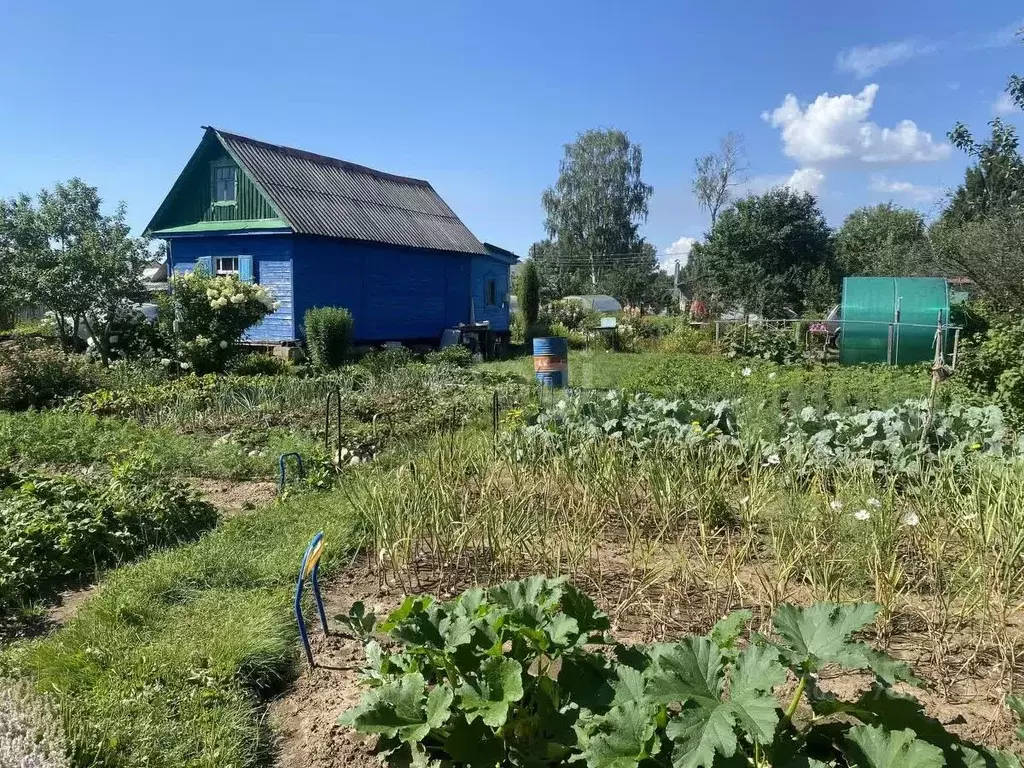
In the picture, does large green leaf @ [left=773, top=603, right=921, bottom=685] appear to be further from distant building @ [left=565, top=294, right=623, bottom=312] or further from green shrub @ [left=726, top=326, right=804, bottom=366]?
distant building @ [left=565, top=294, right=623, bottom=312]

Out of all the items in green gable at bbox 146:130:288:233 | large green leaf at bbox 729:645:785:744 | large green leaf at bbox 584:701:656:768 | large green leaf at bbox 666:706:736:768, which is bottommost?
large green leaf at bbox 584:701:656:768

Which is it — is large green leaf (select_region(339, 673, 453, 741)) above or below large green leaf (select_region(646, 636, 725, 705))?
below

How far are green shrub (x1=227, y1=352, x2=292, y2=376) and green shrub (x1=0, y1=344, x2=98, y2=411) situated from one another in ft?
7.45

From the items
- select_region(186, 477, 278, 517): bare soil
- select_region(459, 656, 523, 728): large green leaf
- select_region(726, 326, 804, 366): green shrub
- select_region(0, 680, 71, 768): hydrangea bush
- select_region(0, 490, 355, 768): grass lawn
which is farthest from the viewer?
select_region(726, 326, 804, 366): green shrub

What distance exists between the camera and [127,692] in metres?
2.49

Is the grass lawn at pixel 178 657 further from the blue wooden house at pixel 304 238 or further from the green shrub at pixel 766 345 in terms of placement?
the green shrub at pixel 766 345

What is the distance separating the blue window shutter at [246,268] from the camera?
15344mm

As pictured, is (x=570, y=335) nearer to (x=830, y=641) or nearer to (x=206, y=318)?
(x=206, y=318)

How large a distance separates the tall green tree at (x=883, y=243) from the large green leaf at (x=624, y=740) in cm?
2262

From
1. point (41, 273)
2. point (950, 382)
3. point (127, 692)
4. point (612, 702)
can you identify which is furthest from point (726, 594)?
point (41, 273)

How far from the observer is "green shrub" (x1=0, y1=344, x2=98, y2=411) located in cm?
919

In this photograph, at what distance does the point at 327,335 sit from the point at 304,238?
2.75 meters

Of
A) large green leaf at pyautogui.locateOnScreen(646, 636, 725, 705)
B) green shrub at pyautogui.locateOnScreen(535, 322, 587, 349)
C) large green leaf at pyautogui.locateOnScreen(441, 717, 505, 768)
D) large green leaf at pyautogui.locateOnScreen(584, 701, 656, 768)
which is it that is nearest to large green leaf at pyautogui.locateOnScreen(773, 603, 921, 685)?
large green leaf at pyautogui.locateOnScreen(646, 636, 725, 705)

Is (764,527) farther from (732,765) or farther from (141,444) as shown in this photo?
(141,444)
